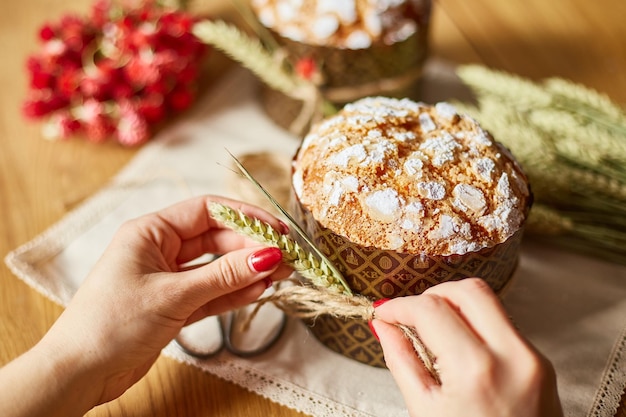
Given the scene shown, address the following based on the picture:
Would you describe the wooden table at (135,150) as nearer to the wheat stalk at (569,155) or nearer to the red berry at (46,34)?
the red berry at (46,34)

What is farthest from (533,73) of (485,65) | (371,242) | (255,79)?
(371,242)

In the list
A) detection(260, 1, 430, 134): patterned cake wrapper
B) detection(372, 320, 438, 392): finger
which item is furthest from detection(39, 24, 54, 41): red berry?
detection(372, 320, 438, 392): finger

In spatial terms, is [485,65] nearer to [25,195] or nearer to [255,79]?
[255,79]

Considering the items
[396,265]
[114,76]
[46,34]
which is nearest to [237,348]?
[396,265]

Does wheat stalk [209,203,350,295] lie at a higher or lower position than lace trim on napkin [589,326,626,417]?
higher

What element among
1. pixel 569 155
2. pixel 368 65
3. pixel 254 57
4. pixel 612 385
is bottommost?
pixel 612 385

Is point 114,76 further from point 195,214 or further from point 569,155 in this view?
point 569,155

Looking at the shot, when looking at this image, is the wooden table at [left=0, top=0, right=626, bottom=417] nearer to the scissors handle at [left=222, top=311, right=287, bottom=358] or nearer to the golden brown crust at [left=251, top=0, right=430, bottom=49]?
the scissors handle at [left=222, top=311, right=287, bottom=358]
